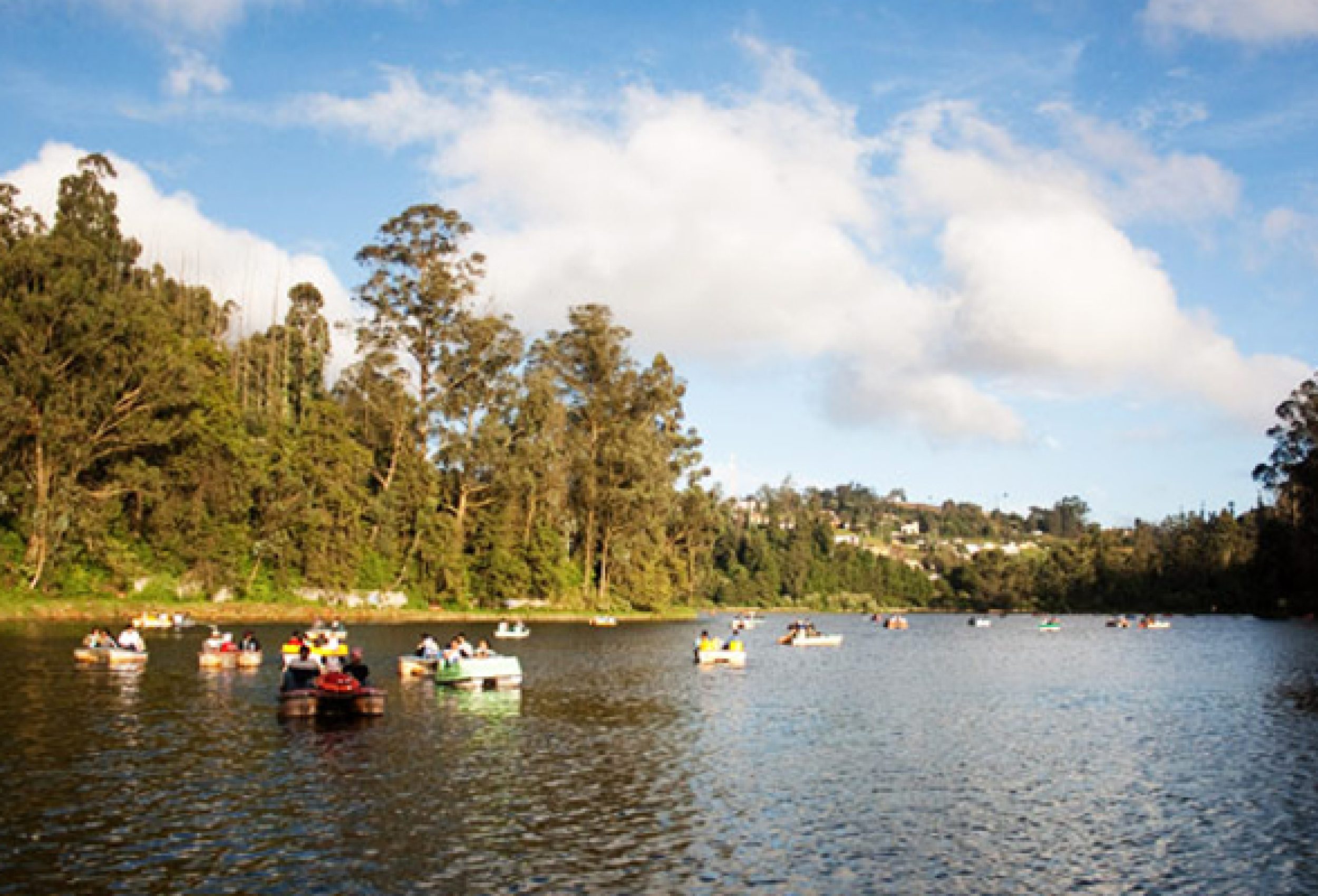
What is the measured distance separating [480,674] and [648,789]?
2174 centimetres

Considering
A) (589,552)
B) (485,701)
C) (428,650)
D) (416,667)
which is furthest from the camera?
(589,552)

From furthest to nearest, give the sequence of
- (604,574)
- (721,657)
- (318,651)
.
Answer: (604,574) → (721,657) → (318,651)

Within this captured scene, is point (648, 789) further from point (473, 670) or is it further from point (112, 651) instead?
point (112, 651)

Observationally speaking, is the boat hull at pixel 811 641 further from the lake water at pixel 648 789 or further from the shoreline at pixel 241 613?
the lake water at pixel 648 789

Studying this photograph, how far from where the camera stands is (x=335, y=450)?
98750 mm

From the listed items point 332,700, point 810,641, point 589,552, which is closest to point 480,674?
point 332,700

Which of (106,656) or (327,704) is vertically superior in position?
(106,656)

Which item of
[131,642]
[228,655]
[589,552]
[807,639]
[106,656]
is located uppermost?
[589,552]

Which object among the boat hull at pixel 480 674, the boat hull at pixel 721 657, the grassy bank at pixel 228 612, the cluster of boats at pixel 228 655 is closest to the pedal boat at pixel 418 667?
the boat hull at pixel 480 674

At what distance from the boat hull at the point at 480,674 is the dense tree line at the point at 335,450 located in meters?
45.5

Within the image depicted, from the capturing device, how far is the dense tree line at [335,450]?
259ft

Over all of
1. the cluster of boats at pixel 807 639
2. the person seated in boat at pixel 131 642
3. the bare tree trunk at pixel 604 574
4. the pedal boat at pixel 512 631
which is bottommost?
the cluster of boats at pixel 807 639

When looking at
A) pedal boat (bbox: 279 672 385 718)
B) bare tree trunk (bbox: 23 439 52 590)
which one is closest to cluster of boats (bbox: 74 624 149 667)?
pedal boat (bbox: 279 672 385 718)

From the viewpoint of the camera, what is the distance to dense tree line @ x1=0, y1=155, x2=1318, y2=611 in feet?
259
